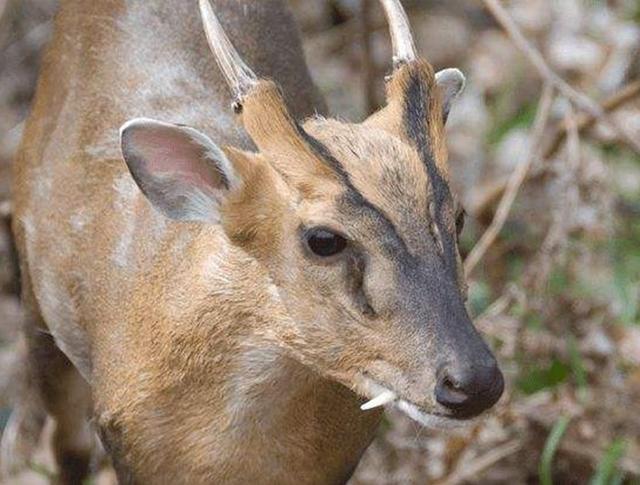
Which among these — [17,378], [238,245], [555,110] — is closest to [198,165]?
[238,245]

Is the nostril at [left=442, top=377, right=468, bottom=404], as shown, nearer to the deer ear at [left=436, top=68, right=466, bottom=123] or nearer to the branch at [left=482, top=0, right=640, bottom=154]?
the deer ear at [left=436, top=68, right=466, bottom=123]

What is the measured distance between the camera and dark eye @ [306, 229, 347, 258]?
4320mm

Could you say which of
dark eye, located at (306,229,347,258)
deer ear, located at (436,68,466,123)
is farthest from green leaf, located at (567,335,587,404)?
dark eye, located at (306,229,347,258)

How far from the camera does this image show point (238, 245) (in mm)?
4633

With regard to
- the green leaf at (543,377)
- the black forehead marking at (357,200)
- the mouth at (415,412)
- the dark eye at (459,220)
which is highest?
the black forehead marking at (357,200)

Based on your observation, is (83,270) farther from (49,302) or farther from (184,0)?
(184,0)

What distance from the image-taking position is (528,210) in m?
7.88

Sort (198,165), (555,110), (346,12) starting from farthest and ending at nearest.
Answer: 1. (346,12)
2. (555,110)
3. (198,165)

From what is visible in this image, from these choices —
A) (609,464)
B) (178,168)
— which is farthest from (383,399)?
(609,464)

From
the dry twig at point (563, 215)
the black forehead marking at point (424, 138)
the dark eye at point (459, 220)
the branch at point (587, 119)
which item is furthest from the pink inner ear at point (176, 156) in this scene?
the branch at point (587, 119)

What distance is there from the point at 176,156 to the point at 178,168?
0.03 metres

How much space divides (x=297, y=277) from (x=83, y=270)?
1.27 metres

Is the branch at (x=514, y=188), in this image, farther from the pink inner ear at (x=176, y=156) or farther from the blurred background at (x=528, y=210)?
the pink inner ear at (x=176, y=156)

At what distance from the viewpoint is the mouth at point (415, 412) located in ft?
13.9
